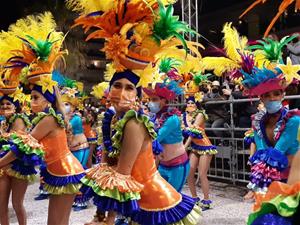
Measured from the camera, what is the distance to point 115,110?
267cm

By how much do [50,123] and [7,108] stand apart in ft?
4.54

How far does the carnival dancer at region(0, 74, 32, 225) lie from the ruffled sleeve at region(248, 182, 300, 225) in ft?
8.20

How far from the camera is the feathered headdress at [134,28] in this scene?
8.43ft

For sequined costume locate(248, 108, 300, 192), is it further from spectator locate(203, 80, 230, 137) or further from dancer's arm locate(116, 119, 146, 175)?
spectator locate(203, 80, 230, 137)

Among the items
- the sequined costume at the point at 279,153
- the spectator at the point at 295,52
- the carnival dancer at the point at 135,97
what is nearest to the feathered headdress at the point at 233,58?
the sequined costume at the point at 279,153

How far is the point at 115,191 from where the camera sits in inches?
92.9

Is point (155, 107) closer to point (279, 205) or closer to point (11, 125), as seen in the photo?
point (11, 125)

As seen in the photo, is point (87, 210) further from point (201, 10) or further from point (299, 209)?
point (201, 10)

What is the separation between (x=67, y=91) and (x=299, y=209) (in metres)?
5.16

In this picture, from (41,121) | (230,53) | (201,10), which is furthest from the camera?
(201,10)

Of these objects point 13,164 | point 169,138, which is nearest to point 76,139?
point 169,138

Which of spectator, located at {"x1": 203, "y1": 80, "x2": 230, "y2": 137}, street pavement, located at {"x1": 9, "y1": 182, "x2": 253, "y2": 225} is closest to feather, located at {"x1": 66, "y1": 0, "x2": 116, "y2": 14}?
street pavement, located at {"x1": 9, "y1": 182, "x2": 253, "y2": 225}

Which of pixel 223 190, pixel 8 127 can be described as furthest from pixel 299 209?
pixel 223 190

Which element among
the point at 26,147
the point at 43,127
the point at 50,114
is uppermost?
the point at 50,114
